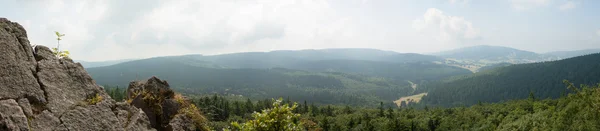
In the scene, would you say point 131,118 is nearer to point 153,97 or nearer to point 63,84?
point 153,97

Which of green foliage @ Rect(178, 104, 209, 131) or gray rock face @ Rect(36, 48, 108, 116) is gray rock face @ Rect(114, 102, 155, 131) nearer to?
gray rock face @ Rect(36, 48, 108, 116)

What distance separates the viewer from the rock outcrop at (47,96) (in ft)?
31.0

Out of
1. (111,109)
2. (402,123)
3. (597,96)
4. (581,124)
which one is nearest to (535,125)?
(581,124)

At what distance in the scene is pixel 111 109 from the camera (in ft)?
39.0

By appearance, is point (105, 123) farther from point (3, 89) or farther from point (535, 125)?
point (535, 125)

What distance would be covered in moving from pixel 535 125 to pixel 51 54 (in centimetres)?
7611

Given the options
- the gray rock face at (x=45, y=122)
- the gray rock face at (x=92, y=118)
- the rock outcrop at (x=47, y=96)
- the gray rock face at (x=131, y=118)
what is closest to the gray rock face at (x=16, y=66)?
the rock outcrop at (x=47, y=96)

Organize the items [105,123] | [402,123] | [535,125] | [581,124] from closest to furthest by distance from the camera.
Result: [105,123] → [581,124] → [535,125] → [402,123]

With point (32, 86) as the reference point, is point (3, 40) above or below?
above

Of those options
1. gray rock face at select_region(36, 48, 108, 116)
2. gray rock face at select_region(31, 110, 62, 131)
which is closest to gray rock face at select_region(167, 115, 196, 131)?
gray rock face at select_region(36, 48, 108, 116)

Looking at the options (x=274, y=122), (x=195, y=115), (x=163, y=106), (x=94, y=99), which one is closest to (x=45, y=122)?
(x=94, y=99)

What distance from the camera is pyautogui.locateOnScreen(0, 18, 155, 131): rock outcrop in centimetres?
945

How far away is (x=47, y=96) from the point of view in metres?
10.5

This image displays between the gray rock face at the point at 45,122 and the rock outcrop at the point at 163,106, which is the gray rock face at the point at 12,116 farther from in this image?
the rock outcrop at the point at 163,106
